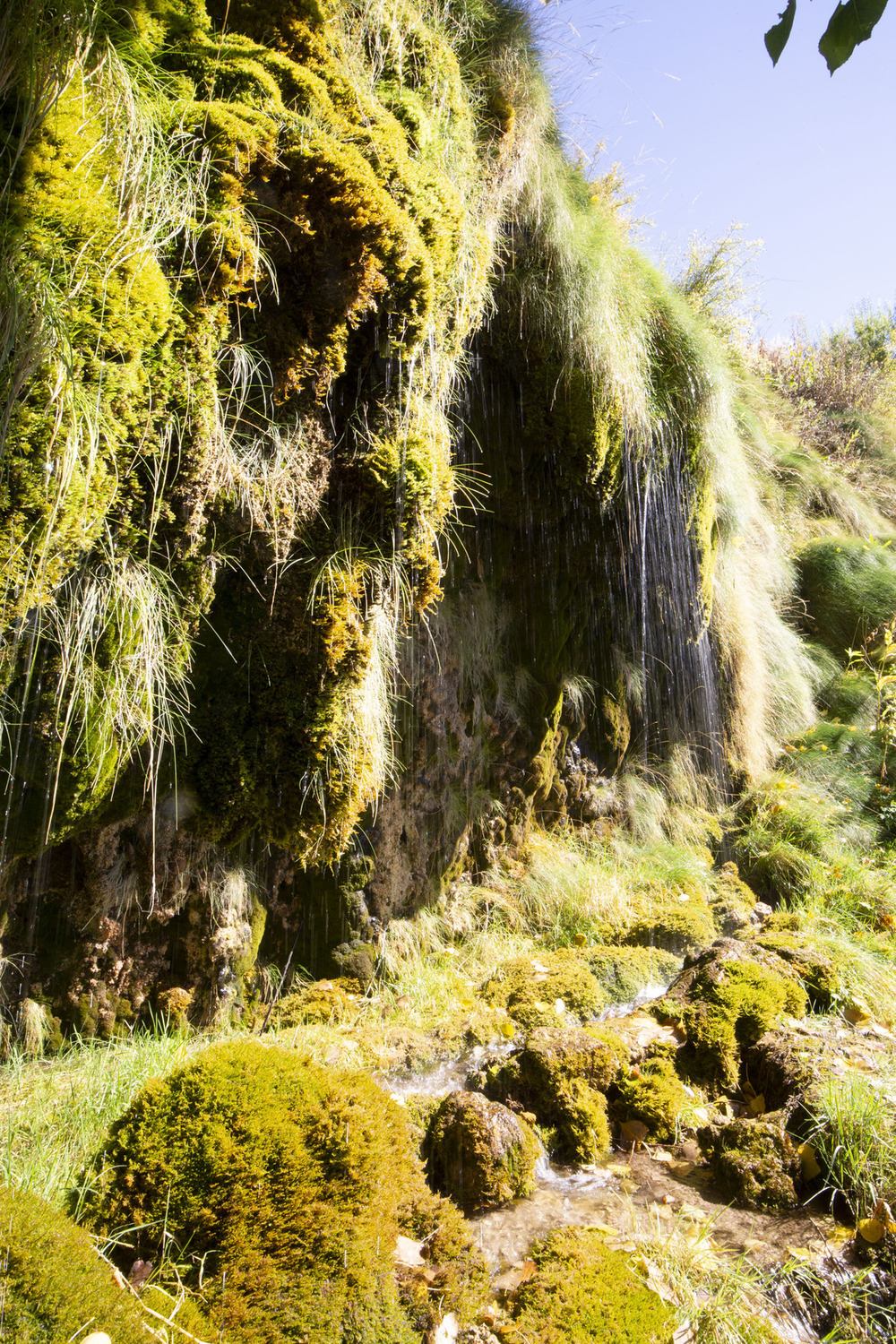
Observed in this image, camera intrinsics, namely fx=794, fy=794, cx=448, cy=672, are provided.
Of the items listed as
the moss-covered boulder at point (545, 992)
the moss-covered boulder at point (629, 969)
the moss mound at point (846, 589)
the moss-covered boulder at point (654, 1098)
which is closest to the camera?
the moss-covered boulder at point (654, 1098)

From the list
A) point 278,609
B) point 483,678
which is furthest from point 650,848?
point 278,609

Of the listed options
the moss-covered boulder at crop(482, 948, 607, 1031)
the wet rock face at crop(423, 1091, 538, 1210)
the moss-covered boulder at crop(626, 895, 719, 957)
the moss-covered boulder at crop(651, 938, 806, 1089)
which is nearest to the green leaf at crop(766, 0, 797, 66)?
the wet rock face at crop(423, 1091, 538, 1210)

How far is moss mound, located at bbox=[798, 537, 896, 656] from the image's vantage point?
909 centimetres

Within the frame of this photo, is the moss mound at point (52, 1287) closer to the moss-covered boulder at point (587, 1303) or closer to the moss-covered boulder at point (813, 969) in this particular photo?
the moss-covered boulder at point (587, 1303)

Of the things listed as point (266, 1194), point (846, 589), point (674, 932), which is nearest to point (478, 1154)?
point (266, 1194)

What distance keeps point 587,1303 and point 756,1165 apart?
0.91 m

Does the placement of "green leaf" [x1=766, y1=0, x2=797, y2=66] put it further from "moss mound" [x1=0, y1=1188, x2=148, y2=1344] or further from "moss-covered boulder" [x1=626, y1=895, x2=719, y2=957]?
"moss-covered boulder" [x1=626, y1=895, x2=719, y2=957]

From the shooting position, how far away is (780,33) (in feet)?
4.12

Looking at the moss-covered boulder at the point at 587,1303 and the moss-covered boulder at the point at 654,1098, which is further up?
the moss-covered boulder at the point at 587,1303

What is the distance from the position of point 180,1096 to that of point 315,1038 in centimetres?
137

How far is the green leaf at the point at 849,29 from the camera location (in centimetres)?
123

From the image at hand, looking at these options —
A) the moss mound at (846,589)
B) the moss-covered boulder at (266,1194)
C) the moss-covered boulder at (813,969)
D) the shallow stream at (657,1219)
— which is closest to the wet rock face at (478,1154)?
the shallow stream at (657,1219)

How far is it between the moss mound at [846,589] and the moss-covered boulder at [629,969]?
6043 millimetres

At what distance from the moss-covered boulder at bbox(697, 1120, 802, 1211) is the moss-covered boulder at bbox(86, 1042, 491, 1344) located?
113 cm
